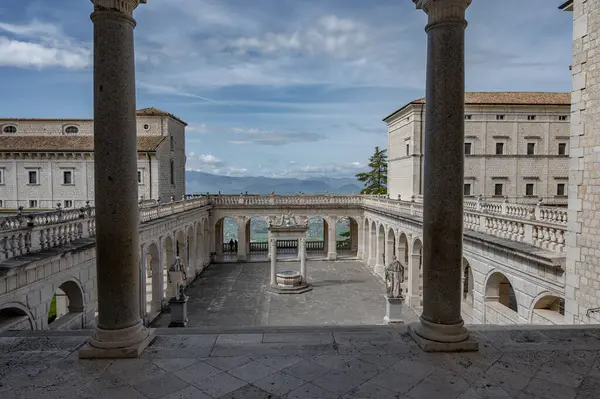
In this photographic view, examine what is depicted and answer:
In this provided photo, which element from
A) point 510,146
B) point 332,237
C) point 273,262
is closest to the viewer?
point 273,262

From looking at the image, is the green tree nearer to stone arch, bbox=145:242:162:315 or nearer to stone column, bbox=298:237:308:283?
stone column, bbox=298:237:308:283

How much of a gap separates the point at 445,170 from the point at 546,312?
29.4 feet

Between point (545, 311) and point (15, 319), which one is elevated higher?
point (15, 319)

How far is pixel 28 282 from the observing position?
32.5ft

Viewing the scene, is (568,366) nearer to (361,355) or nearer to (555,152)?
(361,355)

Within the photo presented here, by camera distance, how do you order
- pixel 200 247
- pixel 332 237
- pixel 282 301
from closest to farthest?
pixel 282 301 → pixel 200 247 → pixel 332 237

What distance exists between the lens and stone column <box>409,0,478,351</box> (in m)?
5.63

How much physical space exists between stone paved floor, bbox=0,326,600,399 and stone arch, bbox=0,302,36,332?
12.6 feet

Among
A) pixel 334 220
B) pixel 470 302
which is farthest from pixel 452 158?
pixel 334 220

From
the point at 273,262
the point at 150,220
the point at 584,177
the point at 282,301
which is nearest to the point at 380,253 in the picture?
the point at 273,262

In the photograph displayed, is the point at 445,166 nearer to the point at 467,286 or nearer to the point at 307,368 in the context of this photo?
the point at 307,368

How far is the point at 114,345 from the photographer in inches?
211

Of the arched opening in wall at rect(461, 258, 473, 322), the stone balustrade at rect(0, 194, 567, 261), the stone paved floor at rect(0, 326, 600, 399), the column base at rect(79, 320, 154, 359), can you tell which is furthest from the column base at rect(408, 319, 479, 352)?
the arched opening in wall at rect(461, 258, 473, 322)

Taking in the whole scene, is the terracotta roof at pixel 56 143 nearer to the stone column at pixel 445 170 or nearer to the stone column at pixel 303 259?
the stone column at pixel 303 259
